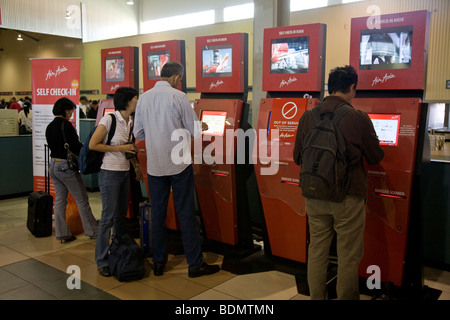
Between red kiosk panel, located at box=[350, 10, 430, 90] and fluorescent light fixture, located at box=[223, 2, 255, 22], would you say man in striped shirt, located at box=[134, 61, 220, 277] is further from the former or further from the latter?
fluorescent light fixture, located at box=[223, 2, 255, 22]

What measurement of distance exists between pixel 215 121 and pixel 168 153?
647mm

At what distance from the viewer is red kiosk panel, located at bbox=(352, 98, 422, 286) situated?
2.72m

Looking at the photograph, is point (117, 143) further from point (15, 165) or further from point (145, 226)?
point (15, 165)

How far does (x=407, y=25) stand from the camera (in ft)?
9.00

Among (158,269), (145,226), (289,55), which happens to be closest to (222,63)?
(289,55)

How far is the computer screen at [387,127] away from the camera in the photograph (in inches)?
109

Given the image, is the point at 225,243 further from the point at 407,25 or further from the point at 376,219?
the point at 407,25

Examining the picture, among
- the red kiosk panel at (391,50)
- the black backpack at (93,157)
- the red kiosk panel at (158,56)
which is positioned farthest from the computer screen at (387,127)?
the black backpack at (93,157)

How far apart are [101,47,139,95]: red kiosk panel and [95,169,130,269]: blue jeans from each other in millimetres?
1537

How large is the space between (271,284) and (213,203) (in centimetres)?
92

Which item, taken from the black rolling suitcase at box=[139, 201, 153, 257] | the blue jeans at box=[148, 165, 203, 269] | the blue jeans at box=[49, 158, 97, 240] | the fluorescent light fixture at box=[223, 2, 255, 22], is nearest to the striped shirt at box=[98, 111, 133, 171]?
the blue jeans at box=[148, 165, 203, 269]

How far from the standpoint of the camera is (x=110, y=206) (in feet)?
10.9
